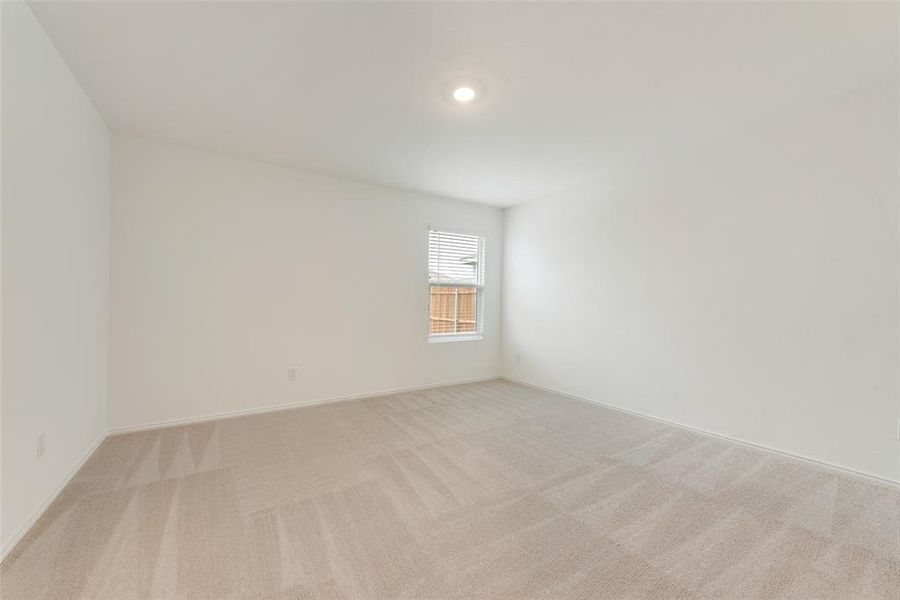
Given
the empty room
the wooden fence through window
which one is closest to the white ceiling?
the empty room

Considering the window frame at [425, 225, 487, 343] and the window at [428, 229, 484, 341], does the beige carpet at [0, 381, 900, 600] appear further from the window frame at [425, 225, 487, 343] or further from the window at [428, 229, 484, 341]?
the window at [428, 229, 484, 341]

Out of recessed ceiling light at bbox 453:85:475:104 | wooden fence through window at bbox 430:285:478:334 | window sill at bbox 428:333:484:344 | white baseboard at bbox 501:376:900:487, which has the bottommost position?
white baseboard at bbox 501:376:900:487

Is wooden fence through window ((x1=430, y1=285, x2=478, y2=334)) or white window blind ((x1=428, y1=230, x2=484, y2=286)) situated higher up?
white window blind ((x1=428, y1=230, x2=484, y2=286))

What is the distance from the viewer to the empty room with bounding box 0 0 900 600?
1.48m

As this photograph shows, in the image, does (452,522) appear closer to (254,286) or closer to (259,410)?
(259,410)

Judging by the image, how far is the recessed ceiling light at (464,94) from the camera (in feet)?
6.72

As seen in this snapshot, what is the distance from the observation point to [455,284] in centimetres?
447

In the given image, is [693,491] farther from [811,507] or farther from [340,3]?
[340,3]

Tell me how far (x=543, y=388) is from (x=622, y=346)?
1169 mm

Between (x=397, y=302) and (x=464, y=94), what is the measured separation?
243cm

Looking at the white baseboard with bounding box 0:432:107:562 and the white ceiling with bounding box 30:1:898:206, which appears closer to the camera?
the white baseboard with bounding box 0:432:107:562

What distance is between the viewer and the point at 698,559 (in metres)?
1.44

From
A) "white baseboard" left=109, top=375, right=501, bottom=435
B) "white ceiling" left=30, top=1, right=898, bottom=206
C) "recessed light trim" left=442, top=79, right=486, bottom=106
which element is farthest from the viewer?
"white baseboard" left=109, top=375, right=501, bottom=435

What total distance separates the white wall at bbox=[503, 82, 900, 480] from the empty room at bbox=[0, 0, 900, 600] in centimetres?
2
